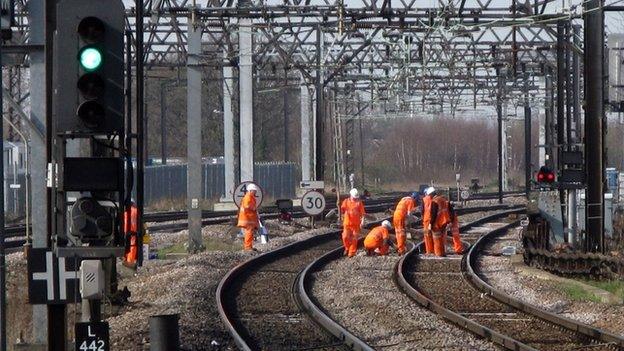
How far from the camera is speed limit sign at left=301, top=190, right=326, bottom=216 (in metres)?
37.8

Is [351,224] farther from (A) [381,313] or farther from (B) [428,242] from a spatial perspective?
(A) [381,313]

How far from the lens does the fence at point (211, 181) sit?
6444 cm

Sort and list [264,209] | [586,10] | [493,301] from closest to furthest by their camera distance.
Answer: [493,301]
[586,10]
[264,209]

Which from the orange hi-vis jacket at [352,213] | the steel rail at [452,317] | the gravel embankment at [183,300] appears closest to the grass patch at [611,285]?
the steel rail at [452,317]

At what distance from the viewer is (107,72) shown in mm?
10391

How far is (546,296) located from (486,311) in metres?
2.24

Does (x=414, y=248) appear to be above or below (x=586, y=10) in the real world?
below

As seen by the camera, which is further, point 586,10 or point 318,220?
point 318,220

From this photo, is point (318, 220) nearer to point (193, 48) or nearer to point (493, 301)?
point (193, 48)

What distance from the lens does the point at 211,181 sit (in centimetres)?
6869

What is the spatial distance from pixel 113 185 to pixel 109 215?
33 centimetres

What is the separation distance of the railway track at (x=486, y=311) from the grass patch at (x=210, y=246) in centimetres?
644

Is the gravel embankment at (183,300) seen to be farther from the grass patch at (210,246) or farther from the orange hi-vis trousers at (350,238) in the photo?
the orange hi-vis trousers at (350,238)

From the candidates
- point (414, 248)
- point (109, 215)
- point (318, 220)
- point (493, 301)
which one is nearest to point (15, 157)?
point (318, 220)
